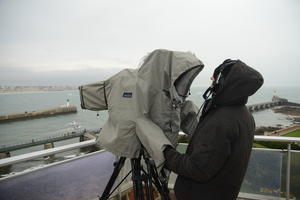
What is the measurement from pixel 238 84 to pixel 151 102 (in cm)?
42

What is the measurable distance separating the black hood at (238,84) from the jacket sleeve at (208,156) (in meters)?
0.14

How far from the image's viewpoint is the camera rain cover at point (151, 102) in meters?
0.87

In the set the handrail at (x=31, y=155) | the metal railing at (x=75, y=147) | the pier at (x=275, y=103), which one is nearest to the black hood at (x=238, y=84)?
the metal railing at (x=75, y=147)

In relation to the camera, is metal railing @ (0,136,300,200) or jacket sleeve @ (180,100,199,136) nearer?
jacket sleeve @ (180,100,199,136)

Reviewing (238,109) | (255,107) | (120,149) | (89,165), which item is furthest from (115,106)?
(255,107)

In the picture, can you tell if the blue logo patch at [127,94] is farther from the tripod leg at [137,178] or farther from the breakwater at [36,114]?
the breakwater at [36,114]

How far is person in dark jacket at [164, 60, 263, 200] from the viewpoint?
732 millimetres

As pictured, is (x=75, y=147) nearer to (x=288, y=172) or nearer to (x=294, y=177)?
(x=288, y=172)

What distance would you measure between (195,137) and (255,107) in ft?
163

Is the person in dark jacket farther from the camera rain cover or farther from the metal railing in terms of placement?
the metal railing

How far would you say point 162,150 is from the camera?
79 centimetres

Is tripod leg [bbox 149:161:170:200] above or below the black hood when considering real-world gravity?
below

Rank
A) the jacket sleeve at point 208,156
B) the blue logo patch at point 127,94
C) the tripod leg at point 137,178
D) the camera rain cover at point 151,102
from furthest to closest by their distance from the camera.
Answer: the tripod leg at point 137,178, the blue logo patch at point 127,94, the camera rain cover at point 151,102, the jacket sleeve at point 208,156

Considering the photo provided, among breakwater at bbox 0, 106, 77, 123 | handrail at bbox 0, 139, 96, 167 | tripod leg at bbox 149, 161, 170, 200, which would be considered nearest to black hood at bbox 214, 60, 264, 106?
tripod leg at bbox 149, 161, 170, 200
